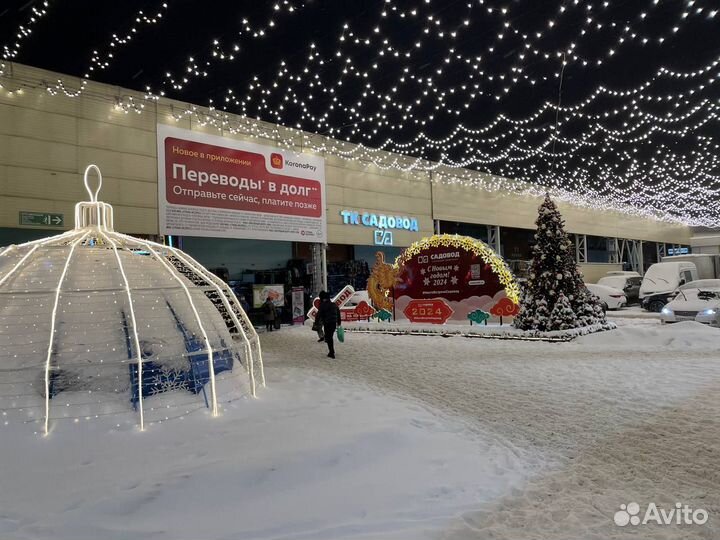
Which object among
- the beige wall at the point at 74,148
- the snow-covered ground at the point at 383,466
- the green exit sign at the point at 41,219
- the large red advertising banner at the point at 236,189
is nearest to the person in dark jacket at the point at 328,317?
the snow-covered ground at the point at 383,466

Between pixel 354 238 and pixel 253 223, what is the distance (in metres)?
5.90

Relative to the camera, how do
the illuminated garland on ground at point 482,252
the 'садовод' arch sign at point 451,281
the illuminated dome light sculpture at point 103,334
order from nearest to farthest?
the illuminated dome light sculpture at point 103,334 < the illuminated garland on ground at point 482,252 < the 'садовод' arch sign at point 451,281

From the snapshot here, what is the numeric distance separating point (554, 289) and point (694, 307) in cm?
509

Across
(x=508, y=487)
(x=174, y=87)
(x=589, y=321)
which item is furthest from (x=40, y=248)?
(x=589, y=321)

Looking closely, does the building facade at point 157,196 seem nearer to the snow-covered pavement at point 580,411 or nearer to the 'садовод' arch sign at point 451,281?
the 'садовод' arch sign at point 451,281

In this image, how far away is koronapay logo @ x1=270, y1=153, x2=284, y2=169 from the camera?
21781 millimetres

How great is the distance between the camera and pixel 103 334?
5.87 meters

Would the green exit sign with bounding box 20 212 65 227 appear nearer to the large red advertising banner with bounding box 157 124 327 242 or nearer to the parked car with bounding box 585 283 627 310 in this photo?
the large red advertising banner with bounding box 157 124 327 242

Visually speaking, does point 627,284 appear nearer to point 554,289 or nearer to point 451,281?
point 451,281

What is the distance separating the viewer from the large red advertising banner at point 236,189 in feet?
62.1

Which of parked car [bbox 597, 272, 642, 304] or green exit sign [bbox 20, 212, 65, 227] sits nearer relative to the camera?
green exit sign [bbox 20, 212, 65, 227]

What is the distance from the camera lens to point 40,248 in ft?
21.8

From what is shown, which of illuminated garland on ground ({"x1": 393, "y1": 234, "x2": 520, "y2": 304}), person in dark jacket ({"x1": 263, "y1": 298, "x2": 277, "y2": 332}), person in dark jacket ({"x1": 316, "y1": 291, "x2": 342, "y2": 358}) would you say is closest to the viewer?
person in dark jacket ({"x1": 316, "y1": 291, "x2": 342, "y2": 358})

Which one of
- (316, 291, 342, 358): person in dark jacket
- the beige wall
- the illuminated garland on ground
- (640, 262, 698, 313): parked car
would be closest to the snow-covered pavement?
(316, 291, 342, 358): person in dark jacket
